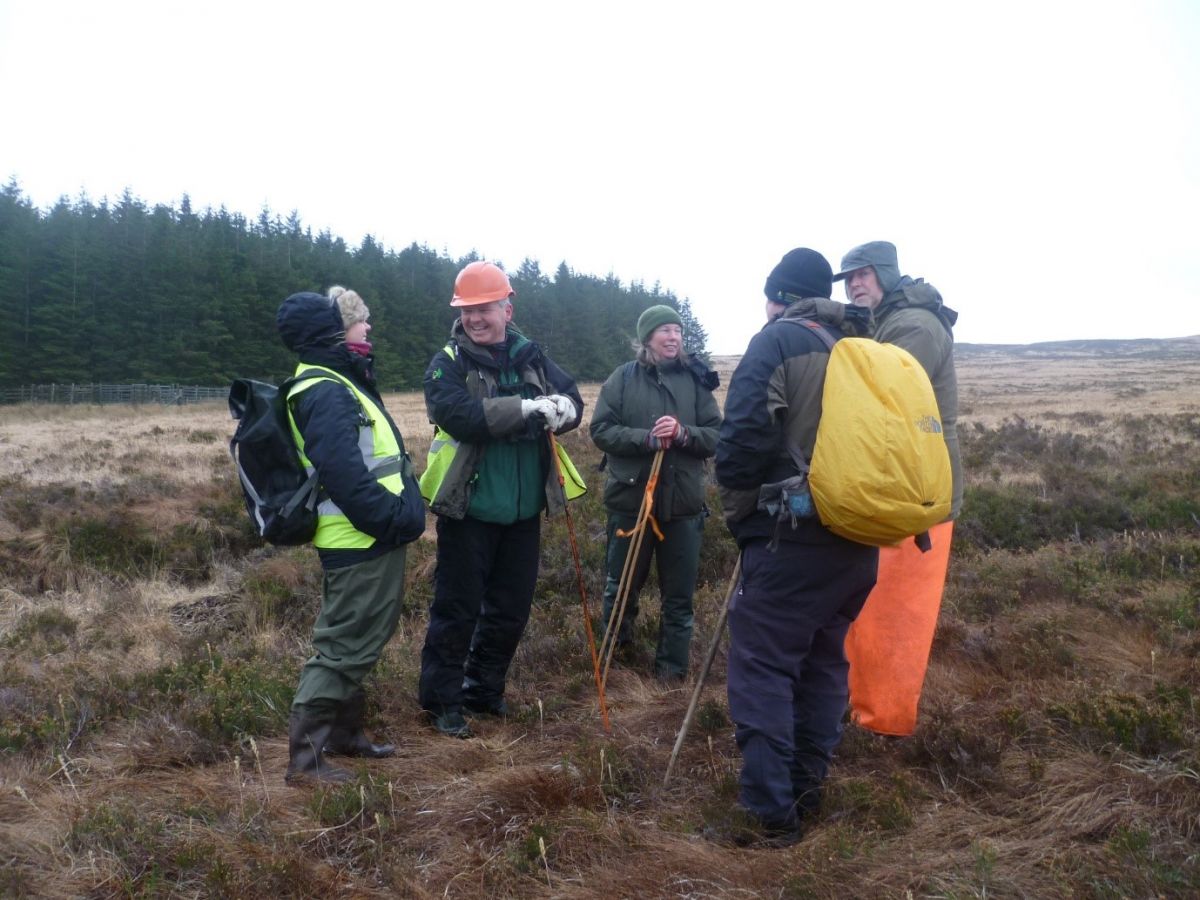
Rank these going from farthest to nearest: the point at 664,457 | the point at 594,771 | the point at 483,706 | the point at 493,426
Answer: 1. the point at 664,457
2. the point at 483,706
3. the point at 493,426
4. the point at 594,771

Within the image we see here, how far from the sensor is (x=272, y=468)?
11.0ft

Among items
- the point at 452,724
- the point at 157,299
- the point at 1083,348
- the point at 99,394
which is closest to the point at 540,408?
the point at 452,724

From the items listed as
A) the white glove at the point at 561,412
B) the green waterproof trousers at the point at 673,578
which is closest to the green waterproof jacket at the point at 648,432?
the green waterproof trousers at the point at 673,578

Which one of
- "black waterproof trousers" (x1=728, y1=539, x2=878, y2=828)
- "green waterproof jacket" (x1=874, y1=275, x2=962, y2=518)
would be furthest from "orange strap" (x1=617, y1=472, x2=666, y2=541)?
"black waterproof trousers" (x1=728, y1=539, x2=878, y2=828)

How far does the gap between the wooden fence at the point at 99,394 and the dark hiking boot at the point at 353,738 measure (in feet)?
135

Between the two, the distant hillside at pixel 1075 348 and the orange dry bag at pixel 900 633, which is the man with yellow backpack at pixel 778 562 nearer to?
the orange dry bag at pixel 900 633

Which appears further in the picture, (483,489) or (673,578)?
(673,578)

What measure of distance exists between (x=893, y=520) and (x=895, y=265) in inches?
67.4

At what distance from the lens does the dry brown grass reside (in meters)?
2.57

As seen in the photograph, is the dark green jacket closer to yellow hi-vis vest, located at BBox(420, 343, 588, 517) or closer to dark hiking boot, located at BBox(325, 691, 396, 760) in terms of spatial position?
yellow hi-vis vest, located at BBox(420, 343, 588, 517)

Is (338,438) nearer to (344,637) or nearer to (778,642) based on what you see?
(344,637)

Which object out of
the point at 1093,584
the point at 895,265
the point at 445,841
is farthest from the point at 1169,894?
the point at 1093,584

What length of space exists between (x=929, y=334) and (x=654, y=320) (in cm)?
164

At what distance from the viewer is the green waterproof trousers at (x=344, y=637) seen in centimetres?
338
